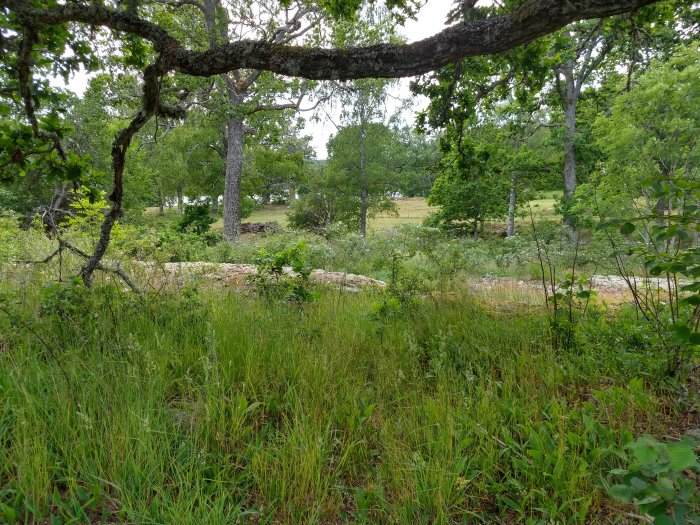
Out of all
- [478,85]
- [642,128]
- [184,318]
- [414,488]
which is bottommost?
[414,488]

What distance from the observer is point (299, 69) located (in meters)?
3.08

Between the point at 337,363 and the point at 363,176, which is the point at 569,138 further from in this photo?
the point at 337,363

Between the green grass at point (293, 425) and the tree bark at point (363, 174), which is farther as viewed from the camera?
the tree bark at point (363, 174)

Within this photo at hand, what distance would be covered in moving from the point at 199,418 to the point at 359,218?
25.4 metres

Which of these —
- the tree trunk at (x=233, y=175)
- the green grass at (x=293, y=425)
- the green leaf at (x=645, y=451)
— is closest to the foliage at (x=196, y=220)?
the tree trunk at (x=233, y=175)

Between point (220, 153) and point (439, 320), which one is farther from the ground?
point (220, 153)

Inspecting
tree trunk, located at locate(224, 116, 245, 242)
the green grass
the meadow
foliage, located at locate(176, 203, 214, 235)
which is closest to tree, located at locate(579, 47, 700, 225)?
the meadow

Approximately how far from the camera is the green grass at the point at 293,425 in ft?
5.28

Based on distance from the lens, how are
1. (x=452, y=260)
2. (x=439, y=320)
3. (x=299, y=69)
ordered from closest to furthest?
(x=299, y=69) < (x=439, y=320) < (x=452, y=260)

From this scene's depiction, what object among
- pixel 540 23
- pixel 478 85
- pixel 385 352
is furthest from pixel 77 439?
pixel 478 85

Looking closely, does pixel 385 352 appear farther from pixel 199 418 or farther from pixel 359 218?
pixel 359 218

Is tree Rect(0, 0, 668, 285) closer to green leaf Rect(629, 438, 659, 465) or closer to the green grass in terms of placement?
the green grass

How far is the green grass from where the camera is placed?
1.61 m

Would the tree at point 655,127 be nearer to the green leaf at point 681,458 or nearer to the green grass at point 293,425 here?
the green grass at point 293,425
